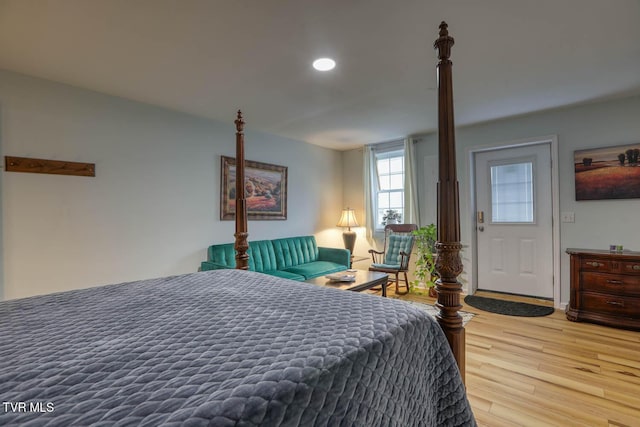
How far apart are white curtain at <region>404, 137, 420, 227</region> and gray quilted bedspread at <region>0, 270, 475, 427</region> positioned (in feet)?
11.8

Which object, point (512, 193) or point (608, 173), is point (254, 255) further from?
point (608, 173)

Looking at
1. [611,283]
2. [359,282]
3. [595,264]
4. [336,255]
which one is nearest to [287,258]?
[336,255]

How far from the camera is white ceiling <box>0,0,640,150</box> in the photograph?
1.80 meters

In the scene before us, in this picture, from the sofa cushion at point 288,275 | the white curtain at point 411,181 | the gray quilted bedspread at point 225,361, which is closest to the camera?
the gray quilted bedspread at point 225,361

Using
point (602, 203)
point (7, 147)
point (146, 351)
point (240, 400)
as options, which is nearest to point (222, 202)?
point (7, 147)

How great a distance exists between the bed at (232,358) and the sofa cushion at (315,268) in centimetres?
245

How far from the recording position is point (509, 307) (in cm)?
364

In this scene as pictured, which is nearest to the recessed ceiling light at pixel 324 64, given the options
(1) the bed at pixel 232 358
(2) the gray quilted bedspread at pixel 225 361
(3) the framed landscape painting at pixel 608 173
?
(1) the bed at pixel 232 358

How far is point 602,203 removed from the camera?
3.35 m

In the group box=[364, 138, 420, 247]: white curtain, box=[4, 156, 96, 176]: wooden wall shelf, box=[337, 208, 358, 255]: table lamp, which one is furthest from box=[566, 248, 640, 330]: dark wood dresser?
box=[4, 156, 96, 176]: wooden wall shelf

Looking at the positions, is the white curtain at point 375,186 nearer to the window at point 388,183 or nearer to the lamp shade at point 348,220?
the window at point 388,183

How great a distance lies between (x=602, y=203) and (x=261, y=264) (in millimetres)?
4020

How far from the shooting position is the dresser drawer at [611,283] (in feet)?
9.54

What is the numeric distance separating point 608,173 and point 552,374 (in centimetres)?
246
